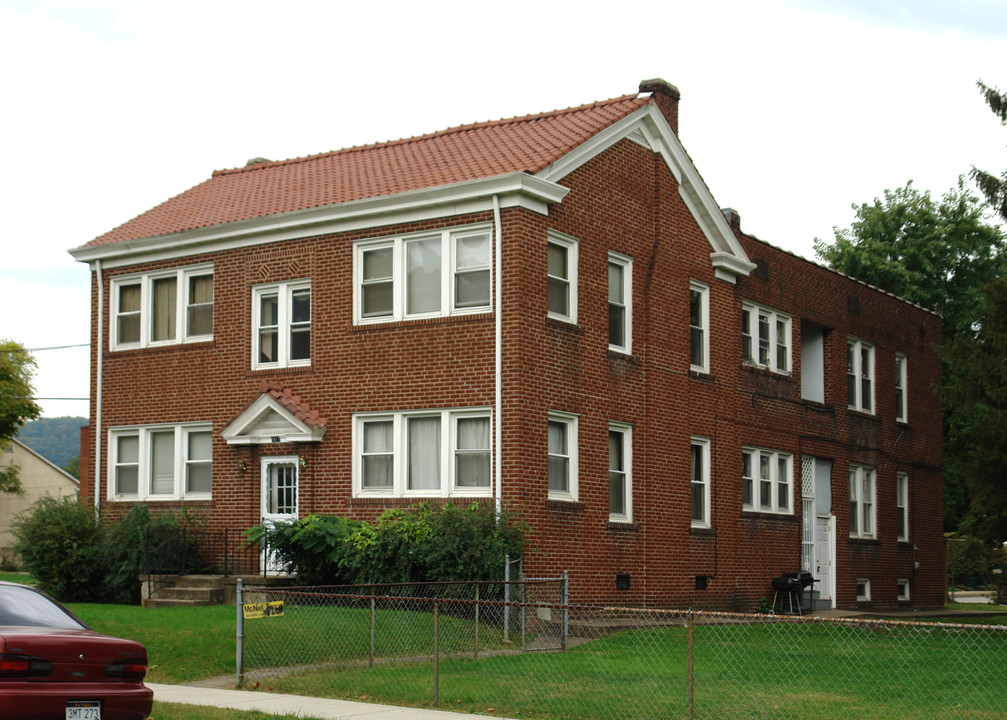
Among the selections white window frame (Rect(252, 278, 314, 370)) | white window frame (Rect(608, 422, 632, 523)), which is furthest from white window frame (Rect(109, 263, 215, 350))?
white window frame (Rect(608, 422, 632, 523))

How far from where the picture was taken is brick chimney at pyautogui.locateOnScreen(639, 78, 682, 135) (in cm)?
2555

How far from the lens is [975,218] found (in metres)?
46.4

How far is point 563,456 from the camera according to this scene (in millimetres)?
21938

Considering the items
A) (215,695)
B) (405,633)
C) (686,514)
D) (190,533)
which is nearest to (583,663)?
(405,633)

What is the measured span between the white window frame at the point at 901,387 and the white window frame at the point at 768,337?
6.04 meters

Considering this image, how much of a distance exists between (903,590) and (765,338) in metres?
9.36

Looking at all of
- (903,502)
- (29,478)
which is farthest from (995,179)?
(29,478)

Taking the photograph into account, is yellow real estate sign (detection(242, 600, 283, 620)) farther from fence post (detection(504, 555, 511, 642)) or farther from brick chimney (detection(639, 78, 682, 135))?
brick chimney (detection(639, 78, 682, 135))

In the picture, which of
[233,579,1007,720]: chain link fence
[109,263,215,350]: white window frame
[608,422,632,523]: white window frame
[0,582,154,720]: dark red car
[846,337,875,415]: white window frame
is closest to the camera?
[0,582,154,720]: dark red car

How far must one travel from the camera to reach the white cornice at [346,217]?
68.5 ft

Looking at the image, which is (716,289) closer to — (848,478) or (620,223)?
(620,223)

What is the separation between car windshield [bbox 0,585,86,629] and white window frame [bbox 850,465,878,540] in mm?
23654

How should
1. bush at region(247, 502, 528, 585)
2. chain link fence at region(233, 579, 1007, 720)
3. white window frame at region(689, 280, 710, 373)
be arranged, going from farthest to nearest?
white window frame at region(689, 280, 710, 373) → bush at region(247, 502, 528, 585) → chain link fence at region(233, 579, 1007, 720)

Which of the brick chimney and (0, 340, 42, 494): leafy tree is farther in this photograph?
(0, 340, 42, 494): leafy tree
